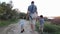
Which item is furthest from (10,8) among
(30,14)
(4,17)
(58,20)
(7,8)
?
(30,14)

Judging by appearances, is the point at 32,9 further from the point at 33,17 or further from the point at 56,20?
the point at 56,20

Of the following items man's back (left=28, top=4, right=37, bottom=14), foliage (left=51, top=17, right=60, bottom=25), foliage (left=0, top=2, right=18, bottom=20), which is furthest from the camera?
foliage (left=0, top=2, right=18, bottom=20)

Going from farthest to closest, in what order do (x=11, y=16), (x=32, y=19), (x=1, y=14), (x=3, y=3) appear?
(x=11, y=16) < (x=3, y=3) < (x=1, y=14) < (x=32, y=19)

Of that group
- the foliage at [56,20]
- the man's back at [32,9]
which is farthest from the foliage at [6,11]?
the man's back at [32,9]

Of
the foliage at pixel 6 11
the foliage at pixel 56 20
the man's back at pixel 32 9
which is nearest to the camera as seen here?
the man's back at pixel 32 9

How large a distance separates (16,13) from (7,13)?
6248 mm

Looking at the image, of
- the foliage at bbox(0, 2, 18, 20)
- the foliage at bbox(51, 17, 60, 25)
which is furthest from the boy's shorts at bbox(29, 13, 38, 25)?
the foliage at bbox(0, 2, 18, 20)

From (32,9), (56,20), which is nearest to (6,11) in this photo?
(56,20)

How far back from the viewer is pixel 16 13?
54594mm

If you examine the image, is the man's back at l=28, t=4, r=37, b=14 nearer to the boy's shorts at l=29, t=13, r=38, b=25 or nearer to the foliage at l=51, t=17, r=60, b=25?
the boy's shorts at l=29, t=13, r=38, b=25

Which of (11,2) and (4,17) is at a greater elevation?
(11,2)

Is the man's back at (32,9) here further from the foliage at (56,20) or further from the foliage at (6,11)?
the foliage at (6,11)

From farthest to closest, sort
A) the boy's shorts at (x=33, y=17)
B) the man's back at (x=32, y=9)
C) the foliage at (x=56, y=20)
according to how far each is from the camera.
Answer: the foliage at (x=56, y=20) → the man's back at (x=32, y=9) → the boy's shorts at (x=33, y=17)

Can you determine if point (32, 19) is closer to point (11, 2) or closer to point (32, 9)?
point (32, 9)
